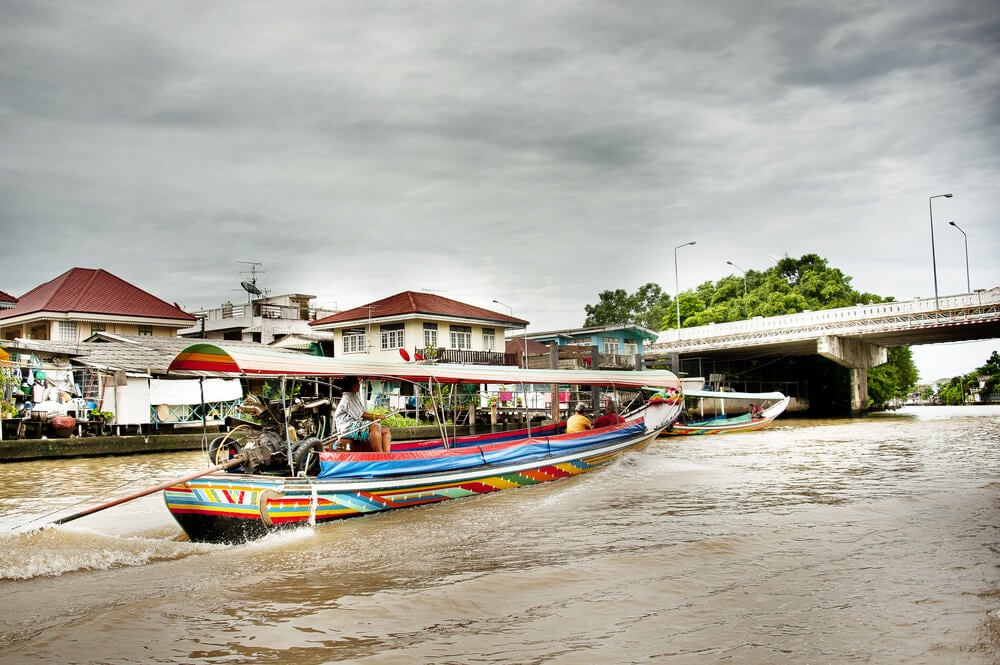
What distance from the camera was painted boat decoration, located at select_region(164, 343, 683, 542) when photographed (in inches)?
304

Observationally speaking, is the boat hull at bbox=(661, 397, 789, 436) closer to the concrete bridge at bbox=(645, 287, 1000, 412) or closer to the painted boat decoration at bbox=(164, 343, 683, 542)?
the concrete bridge at bbox=(645, 287, 1000, 412)

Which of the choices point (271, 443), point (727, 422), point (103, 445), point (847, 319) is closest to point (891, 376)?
point (847, 319)

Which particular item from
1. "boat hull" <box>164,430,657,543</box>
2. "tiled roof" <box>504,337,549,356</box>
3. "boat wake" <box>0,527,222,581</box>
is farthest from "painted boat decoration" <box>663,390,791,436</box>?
"boat wake" <box>0,527,222,581</box>

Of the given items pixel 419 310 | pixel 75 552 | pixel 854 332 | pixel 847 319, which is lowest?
pixel 75 552

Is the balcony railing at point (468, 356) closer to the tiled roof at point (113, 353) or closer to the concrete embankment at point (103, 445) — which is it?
the concrete embankment at point (103, 445)

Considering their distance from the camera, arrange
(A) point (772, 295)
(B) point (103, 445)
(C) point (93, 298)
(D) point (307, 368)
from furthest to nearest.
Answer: (A) point (772, 295), (C) point (93, 298), (B) point (103, 445), (D) point (307, 368)

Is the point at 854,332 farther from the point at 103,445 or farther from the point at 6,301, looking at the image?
the point at 6,301

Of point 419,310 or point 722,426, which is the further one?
point 419,310

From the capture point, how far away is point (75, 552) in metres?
7.49

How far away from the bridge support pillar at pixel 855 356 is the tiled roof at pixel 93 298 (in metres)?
30.4

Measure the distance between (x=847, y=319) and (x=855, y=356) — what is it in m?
5.98

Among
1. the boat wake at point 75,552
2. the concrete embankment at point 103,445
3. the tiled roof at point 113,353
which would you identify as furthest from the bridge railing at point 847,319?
the boat wake at point 75,552

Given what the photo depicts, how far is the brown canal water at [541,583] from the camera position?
16.0 ft

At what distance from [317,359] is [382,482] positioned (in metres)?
1.75
